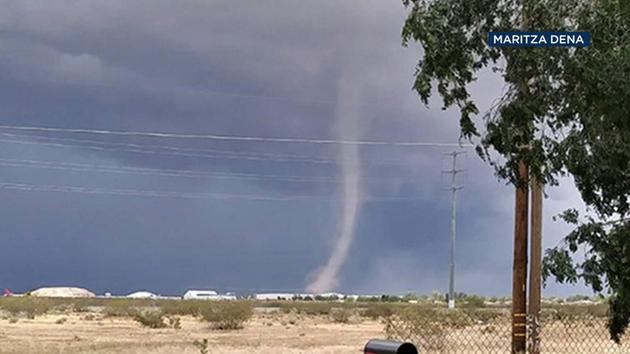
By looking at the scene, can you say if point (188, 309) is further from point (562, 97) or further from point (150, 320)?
point (562, 97)

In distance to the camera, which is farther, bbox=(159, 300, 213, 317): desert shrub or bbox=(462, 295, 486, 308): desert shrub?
bbox=(462, 295, 486, 308): desert shrub

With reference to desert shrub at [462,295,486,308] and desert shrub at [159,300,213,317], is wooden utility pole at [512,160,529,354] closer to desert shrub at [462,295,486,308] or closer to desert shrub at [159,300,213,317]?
desert shrub at [159,300,213,317]

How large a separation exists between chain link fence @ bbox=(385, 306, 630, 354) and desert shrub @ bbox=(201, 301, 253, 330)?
1465 centimetres

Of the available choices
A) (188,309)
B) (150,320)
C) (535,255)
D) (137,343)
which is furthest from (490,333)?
(188,309)

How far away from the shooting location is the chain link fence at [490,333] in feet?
55.5

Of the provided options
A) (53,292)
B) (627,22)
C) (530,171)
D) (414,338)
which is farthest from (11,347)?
(53,292)

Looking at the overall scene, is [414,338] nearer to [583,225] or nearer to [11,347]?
[583,225]

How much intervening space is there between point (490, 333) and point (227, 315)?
19014 mm

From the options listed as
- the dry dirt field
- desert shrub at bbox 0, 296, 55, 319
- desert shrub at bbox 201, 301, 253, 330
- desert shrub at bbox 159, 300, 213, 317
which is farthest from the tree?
desert shrub at bbox 0, 296, 55, 319

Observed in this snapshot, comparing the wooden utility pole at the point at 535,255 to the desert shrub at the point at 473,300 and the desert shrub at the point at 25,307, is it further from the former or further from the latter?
the desert shrub at the point at 473,300

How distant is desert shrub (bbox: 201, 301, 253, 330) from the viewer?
1849 inches

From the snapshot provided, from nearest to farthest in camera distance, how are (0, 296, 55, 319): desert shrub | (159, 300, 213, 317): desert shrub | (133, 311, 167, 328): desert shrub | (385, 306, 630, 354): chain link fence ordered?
(385, 306, 630, 354): chain link fence → (133, 311, 167, 328): desert shrub → (159, 300, 213, 317): desert shrub → (0, 296, 55, 319): desert shrub

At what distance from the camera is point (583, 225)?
27.3ft

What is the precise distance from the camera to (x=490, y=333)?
32562mm
